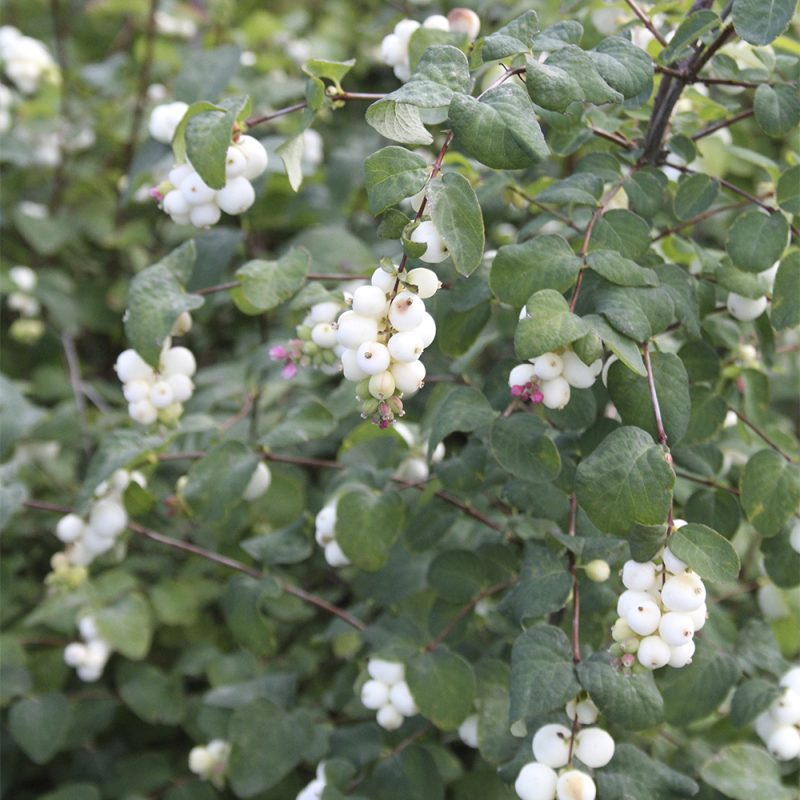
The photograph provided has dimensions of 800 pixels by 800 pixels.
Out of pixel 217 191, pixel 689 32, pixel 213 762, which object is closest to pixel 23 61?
pixel 217 191

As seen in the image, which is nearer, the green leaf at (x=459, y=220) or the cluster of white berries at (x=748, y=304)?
the green leaf at (x=459, y=220)

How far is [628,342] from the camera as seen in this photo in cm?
87

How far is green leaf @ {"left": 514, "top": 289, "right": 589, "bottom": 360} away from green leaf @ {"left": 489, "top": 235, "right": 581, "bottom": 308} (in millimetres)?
67

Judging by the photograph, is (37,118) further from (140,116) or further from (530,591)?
(530,591)

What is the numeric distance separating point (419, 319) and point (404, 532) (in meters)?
0.47

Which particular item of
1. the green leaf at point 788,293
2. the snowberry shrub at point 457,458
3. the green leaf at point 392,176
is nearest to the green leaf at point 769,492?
the snowberry shrub at point 457,458

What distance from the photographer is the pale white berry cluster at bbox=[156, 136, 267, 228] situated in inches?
38.9

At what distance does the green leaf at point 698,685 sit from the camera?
110cm

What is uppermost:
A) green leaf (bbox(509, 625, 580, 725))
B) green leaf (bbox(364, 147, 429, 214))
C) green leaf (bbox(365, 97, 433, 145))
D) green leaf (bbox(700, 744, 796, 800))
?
green leaf (bbox(365, 97, 433, 145))

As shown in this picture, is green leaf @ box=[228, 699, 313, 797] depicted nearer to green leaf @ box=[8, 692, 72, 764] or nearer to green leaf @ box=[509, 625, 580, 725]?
green leaf @ box=[8, 692, 72, 764]

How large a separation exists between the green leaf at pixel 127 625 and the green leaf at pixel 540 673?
29.9 inches

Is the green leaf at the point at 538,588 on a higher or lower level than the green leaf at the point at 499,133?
lower

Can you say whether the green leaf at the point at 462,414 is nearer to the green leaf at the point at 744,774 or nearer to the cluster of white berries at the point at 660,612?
the cluster of white berries at the point at 660,612

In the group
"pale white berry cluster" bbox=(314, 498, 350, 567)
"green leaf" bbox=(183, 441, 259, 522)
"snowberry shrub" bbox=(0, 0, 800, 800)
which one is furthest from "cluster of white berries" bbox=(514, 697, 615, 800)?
"green leaf" bbox=(183, 441, 259, 522)
